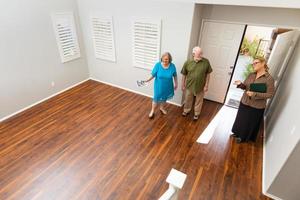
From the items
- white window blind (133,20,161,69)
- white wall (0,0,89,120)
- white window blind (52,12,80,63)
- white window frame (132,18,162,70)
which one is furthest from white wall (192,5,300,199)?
white wall (0,0,89,120)

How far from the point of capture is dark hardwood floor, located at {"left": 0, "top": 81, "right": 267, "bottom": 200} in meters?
2.30

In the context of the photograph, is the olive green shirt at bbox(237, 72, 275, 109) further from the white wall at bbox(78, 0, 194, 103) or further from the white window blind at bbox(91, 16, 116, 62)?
the white window blind at bbox(91, 16, 116, 62)

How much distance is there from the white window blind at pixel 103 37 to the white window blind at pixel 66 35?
49 cm

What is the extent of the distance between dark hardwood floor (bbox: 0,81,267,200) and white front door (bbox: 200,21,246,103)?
2.32 ft

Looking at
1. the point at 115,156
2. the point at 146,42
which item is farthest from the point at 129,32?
the point at 115,156

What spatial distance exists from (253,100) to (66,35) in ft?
13.7

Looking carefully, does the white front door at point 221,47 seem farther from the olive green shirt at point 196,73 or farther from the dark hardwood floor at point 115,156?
the olive green shirt at point 196,73

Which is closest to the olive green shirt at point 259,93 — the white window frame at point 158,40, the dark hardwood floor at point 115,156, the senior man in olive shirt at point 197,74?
Answer: the senior man in olive shirt at point 197,74

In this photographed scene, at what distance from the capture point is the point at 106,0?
3912 millimetres

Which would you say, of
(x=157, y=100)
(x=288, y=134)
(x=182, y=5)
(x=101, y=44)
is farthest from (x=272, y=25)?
(x=101, y=44)

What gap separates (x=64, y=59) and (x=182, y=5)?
3.00m

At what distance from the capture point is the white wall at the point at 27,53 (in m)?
3.21

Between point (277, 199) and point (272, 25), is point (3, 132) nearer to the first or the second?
point (277, 199)

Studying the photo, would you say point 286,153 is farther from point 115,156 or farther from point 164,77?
point 115,156
